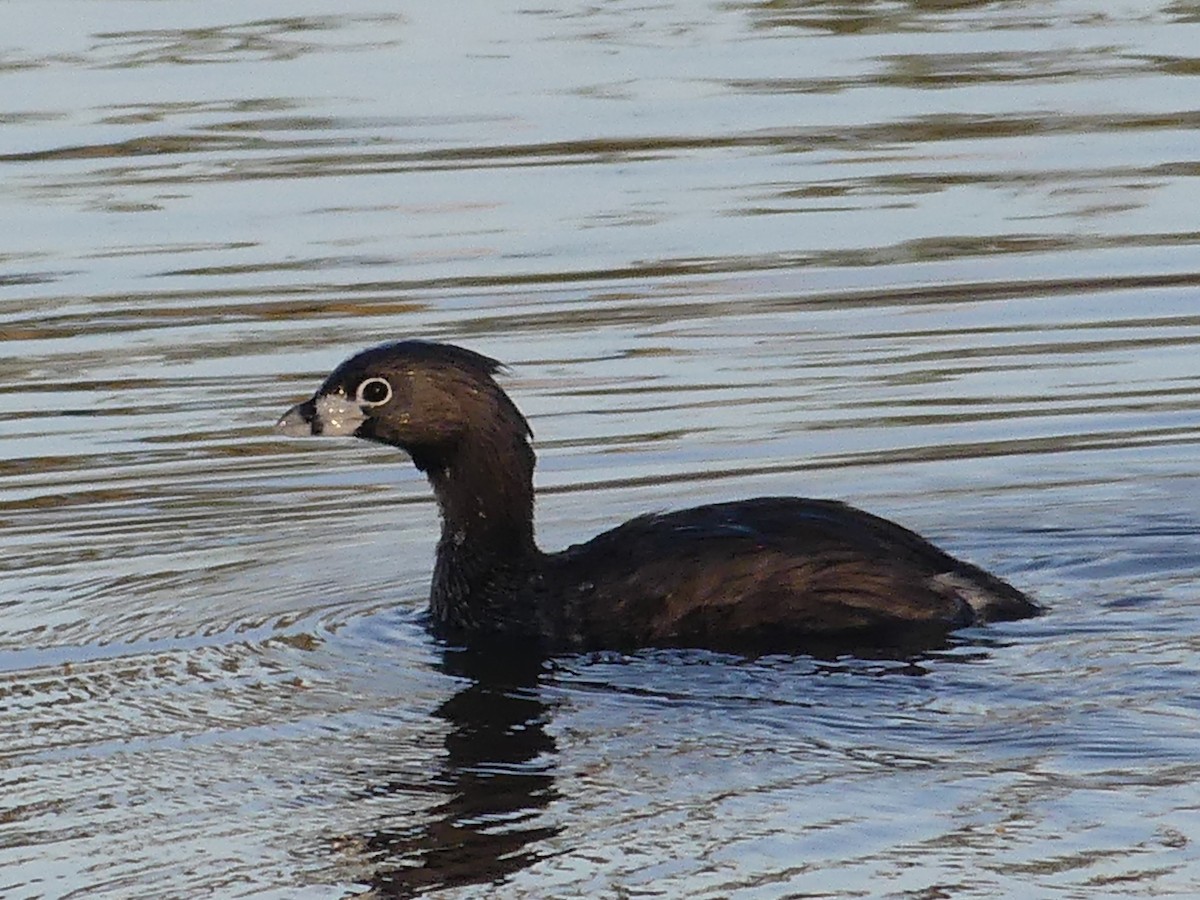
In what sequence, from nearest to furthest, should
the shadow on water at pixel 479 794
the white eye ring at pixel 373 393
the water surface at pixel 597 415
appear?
the shadow on water at pixel 479 794, the water surface at pixel 597 415, the white eye ring at pixel 373 393

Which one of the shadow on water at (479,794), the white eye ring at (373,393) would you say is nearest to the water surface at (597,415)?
the shadow on water at (479,794)

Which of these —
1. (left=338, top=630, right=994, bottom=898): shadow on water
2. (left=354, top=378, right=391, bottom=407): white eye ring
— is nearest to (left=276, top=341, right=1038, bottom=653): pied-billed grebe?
(left=354, top=378, right=391, bottom=407): white eye ring

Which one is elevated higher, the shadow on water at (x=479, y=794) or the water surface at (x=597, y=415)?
the water surface at (x=597, y=415)

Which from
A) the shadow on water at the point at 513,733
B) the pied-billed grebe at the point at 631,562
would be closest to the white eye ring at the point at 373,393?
the pied-billed grebe at the point at 631,562

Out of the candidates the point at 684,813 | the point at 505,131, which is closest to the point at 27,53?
the point at 505,131

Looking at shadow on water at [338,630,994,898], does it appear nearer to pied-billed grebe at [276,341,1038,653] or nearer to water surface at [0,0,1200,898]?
water surface at [0,0,1200,898]

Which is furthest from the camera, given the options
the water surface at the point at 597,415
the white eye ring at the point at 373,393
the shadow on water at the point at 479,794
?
the white eye ring at the point at 373,393

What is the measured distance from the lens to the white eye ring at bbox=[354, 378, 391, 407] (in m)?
10.3

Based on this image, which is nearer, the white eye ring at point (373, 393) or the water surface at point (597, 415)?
the water surface at point (597, 415)

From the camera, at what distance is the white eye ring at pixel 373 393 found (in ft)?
33.8

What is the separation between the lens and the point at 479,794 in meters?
8.05

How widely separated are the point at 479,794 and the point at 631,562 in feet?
6.12

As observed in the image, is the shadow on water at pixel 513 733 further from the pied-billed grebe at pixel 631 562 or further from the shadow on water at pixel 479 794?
the pied-billed grebe at pixel 631 562

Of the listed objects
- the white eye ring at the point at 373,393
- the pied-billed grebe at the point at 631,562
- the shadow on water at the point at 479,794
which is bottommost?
the shadow on water at the point at 479,794
